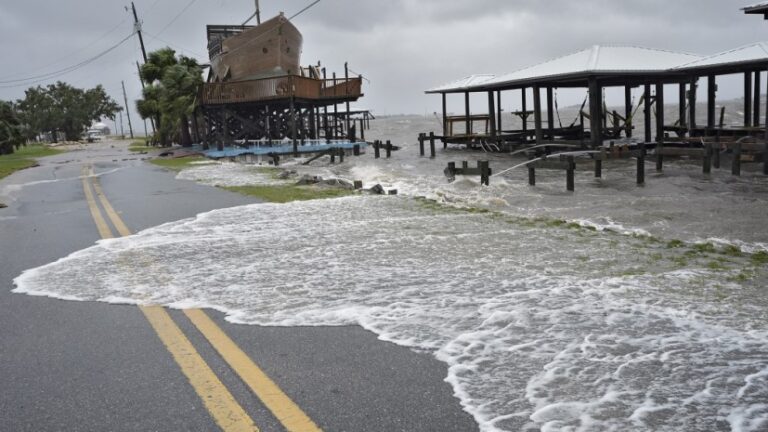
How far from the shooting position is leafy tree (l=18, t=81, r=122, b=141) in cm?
10681

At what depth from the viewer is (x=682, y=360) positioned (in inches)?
158

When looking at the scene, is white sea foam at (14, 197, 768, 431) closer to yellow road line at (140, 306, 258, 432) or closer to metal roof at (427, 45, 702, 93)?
yellow road line at (140, 306, 258, 432)

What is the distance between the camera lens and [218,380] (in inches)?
153

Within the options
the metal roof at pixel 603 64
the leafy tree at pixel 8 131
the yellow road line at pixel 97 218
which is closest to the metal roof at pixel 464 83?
the metal roof at pixel 603 64

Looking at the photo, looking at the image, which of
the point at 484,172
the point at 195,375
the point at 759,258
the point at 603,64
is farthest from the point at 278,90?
the point at 195,375

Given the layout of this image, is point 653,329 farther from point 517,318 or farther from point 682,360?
point 517,318

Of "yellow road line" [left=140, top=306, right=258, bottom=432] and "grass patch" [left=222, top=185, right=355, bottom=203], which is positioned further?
"grass patch" [left=222, top=185, right=355, bottom=203]

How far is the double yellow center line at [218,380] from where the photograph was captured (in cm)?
333

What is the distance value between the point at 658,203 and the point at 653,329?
36.6ft

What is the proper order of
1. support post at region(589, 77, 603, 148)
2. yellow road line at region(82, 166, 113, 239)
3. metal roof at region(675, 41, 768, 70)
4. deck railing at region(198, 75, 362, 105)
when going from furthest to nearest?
deck railing at region(198, 75, 362, 105) → support post at region(589, 77, 603, 148) → metal roof at region(675, 41, 768, 70) → yellow road line at region(82, 166, 113, 239)

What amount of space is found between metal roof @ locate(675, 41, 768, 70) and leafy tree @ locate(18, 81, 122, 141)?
Answer: 10722 centimetres

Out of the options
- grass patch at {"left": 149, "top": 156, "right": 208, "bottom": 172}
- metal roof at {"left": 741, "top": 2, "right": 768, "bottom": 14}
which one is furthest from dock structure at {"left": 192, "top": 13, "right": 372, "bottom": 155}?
metal roof at {"left": 741, "top": 2, "right": 768, "bottom": 14}

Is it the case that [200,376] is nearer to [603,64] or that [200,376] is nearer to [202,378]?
[202,378]

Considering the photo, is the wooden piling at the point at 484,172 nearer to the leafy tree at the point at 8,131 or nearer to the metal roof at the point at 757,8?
the metal roof at the point at 757,8
